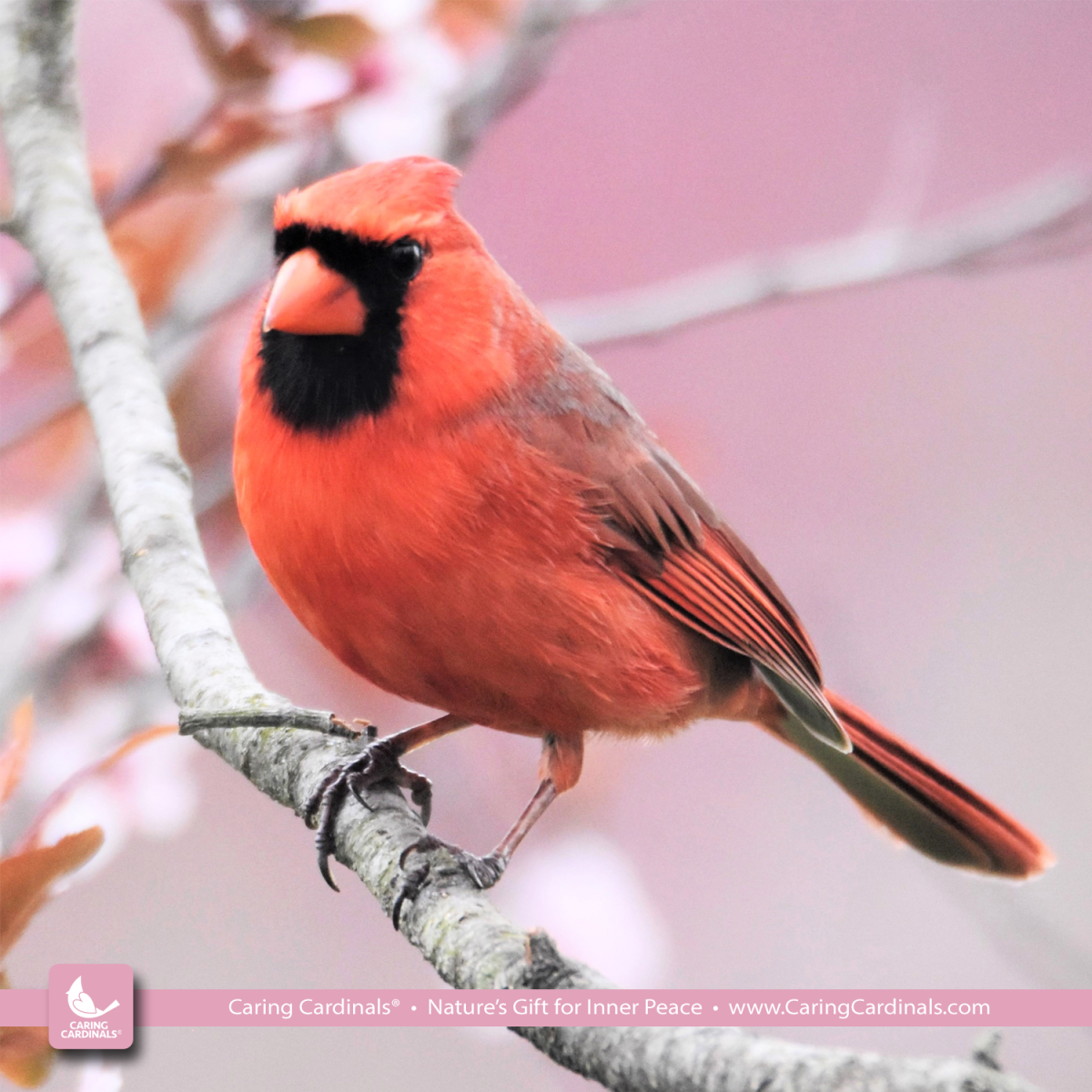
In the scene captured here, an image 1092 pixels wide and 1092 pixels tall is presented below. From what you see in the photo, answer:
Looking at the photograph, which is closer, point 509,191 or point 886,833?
point 886,833

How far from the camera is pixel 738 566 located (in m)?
1.65

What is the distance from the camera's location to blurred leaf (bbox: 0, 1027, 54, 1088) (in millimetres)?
906

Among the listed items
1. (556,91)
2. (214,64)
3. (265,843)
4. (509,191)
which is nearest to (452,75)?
(214,64)

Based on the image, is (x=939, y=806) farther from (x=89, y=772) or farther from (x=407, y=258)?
(x=89, y=772)

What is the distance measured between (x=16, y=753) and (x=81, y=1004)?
0.24 m

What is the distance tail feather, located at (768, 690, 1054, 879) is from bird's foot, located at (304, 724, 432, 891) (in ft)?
2.07

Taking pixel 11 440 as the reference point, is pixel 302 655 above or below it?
below

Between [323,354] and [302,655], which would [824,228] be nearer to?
[302,655]

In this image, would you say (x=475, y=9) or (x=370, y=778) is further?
(x=475, y=9)

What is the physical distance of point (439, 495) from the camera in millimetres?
1222

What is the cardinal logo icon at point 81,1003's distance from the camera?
1078 mm

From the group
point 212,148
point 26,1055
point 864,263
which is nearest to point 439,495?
point 212,148

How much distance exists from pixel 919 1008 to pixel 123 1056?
0.70 meters

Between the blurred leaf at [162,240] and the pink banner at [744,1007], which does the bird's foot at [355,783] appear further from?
the blurred leaf at [162,240]
